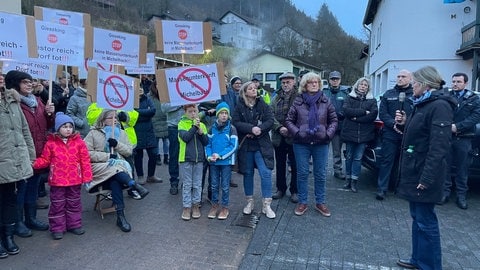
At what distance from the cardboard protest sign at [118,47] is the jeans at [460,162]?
481cm

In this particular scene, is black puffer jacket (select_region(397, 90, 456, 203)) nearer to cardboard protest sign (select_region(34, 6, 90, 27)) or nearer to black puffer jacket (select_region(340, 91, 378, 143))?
black puffer jacket (select_region(340, 91, 378, 143))

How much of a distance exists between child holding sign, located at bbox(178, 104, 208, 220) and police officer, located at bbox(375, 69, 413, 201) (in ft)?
9.58

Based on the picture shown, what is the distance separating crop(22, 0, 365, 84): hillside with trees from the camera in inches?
2142

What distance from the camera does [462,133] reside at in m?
5.95

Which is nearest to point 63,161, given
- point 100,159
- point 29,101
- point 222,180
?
point 100,159

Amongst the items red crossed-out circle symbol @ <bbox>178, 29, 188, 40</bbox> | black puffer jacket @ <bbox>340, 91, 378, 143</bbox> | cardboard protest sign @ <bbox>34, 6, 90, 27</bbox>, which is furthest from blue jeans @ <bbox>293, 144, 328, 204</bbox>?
cardboard protest sign @ <bbox>34, 6, 90, 27</bbox>

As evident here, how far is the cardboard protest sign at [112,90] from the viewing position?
5083mm

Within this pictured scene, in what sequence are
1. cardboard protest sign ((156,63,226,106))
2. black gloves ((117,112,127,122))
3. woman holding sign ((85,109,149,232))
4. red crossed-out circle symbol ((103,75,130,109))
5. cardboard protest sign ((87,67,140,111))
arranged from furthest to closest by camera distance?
black gloves ((117,112,127,122)) → cardboard protest sign ((156,63,226,106)) → red crossed-out circle symbol ((103,75,130,109)) → cardboard protest sign ((87,67,140,111)) → woman holding sign ((85,109,149,232))

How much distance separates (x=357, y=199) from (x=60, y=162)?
14.4 ft

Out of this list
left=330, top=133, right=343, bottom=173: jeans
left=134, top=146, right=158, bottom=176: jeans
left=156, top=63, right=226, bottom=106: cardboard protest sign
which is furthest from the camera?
left=330, top=133, right=343, bottom=173: jeans

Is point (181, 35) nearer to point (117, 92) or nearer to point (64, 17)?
point (117, 92)

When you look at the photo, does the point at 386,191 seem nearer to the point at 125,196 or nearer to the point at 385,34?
the point at 125,196

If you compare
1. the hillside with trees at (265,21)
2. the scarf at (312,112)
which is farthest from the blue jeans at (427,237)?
the hillside with trees at (265,21)

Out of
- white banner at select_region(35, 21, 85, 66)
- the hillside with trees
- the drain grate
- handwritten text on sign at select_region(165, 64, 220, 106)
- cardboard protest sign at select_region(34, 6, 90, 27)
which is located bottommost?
the drain grate
